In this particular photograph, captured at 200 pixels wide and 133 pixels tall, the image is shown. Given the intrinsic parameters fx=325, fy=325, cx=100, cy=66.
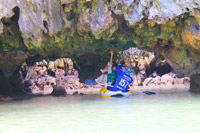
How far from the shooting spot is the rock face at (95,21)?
8.59m

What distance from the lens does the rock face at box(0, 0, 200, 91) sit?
859cm

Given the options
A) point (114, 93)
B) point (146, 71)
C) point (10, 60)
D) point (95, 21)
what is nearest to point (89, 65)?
point (10, 60)

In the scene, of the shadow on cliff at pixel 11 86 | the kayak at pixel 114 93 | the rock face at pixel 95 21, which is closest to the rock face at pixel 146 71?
the shadow on cliff at pixel 11 86

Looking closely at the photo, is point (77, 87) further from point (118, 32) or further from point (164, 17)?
point (164, 17)

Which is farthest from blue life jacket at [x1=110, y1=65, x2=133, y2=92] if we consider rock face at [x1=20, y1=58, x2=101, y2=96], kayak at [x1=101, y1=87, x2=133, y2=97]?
rock face at [x1=20, y1=58, x2=101, y2=96]

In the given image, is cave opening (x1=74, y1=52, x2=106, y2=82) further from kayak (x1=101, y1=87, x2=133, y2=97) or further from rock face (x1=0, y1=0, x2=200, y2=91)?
rock face (x1=0, y1=0, x2=200, y2=91)

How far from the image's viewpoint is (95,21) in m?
8.98

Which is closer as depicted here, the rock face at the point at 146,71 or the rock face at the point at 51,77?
the rock face at the point at 51,77

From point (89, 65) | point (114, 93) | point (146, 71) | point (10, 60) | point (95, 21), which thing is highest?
point (95, 21)

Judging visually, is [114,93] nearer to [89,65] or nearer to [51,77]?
[89,65]

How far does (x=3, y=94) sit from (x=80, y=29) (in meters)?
6.35

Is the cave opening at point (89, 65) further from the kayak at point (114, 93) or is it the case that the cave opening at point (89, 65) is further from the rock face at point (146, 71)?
the rock face at point (146, 71)

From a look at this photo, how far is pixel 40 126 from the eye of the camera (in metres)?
5.29

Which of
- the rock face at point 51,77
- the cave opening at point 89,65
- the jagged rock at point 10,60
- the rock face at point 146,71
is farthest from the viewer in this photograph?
the rock face at point 146,71
